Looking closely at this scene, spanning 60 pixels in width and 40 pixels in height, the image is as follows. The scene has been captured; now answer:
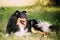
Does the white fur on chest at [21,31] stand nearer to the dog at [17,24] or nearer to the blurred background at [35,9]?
the dog at [17,24]

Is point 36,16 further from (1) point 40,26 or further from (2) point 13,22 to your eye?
(2) point 13,22

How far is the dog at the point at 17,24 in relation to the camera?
3.84 ft

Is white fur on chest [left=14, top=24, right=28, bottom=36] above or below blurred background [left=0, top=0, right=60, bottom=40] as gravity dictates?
below

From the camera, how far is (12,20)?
3.90 feet

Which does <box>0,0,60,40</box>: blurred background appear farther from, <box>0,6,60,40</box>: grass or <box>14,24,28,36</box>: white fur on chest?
<box>14,24,28,36</box>: white fur on chest

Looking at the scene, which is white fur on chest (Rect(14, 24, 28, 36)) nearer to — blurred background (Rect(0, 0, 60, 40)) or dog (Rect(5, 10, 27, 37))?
Answer: dog (Rect(5, 10, 27, 37))

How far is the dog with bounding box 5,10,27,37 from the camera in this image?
1.17 m

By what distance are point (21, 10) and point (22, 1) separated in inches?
3.0

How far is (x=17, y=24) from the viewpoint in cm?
118

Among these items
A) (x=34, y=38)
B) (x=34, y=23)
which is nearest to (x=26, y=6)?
(x=34, y=23)

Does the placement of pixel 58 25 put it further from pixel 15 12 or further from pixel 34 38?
pixel 15 12

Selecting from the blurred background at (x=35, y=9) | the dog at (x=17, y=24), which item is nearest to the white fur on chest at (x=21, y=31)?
the dog at (x=17, y=24)

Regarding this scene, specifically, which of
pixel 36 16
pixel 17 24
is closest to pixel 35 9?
pixel 36 16

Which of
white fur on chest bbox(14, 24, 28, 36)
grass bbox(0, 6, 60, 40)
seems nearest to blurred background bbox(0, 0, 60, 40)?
grass bbox(0, 6, 60, 40)
